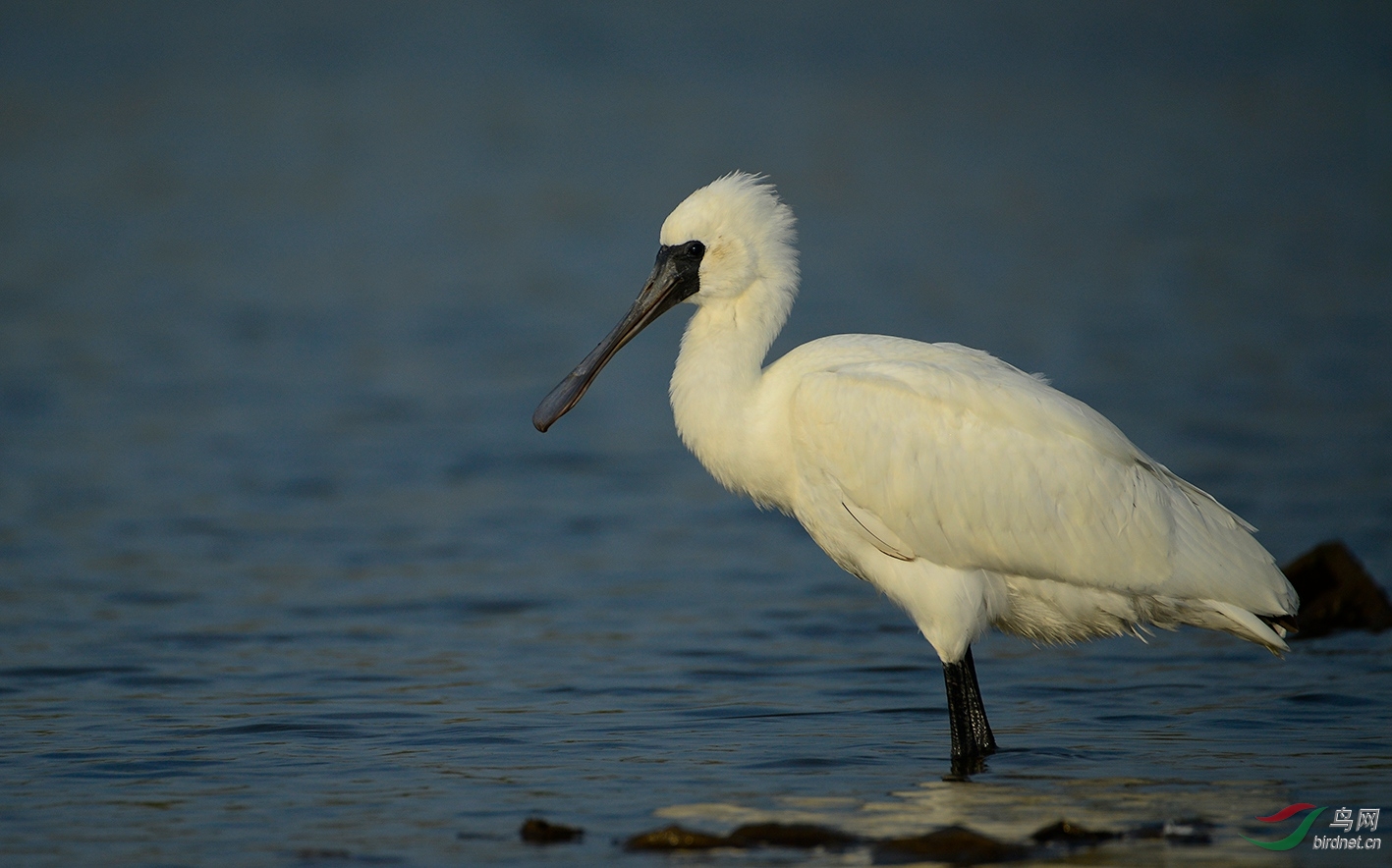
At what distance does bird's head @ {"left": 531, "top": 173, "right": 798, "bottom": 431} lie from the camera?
960 cm

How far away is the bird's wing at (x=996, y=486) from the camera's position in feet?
29.7

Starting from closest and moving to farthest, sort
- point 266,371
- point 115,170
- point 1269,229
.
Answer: point 266,371 < point 1269,229 < point 115,170

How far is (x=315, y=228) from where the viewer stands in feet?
102

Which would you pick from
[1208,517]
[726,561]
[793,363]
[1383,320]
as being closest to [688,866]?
[793,363]

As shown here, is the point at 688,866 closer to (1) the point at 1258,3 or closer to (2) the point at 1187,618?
(2) the point at 1187,618

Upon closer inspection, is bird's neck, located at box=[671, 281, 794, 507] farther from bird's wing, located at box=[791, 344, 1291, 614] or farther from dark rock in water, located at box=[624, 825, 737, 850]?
dark rock in water, located at box=[624, 825, 737, 850]

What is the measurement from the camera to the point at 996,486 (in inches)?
360

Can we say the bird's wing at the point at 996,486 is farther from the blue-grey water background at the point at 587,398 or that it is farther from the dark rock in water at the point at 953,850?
the dark rock in water at the point at 953,850

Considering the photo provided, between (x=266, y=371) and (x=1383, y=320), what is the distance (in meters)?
14.3

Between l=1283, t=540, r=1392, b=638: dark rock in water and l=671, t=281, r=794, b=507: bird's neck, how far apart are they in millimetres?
4406

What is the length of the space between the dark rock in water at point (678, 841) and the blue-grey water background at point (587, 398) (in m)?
0.21

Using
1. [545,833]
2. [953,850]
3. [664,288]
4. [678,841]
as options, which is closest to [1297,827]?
[953,850]

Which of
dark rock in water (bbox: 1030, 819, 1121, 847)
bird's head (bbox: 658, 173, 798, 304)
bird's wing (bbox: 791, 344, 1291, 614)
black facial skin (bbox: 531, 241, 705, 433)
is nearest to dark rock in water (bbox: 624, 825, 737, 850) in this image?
dark rock in water (bbox: 1030, 819, 1121, 847)

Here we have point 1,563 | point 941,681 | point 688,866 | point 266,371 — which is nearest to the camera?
point 688,866
